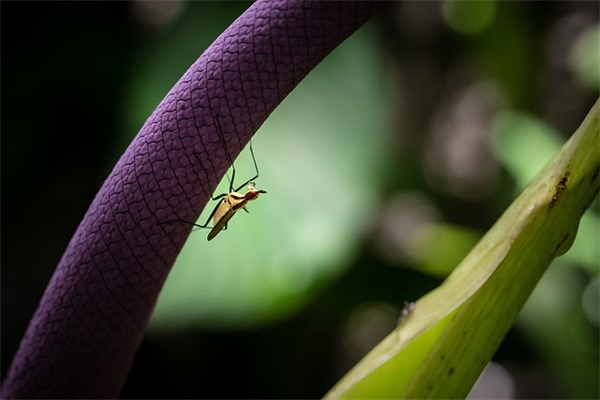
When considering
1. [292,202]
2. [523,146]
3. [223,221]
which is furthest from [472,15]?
[223,221]

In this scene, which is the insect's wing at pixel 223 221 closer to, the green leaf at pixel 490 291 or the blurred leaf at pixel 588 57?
the green leaf at pixel 490 291

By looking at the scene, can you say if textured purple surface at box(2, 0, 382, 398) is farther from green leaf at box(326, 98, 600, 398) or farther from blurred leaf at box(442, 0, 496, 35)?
blurred leaf at box(442, 0, 496, 35)

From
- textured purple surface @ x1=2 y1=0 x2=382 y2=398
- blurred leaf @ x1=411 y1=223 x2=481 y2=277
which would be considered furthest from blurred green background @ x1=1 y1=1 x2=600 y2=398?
textured purple surface @ x1=2 y1=0 x2=382 y2=398

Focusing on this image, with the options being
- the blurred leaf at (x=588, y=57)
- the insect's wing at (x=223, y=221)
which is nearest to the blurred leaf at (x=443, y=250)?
the blurred leaf at (x=588, y=57)

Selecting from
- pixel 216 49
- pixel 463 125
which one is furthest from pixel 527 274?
pixel 463 125

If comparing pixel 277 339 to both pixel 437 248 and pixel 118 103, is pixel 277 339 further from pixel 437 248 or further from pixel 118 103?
pixel 118 103

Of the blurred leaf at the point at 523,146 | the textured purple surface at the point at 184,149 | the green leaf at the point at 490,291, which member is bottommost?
the blurred leaf at the point at 523,146
